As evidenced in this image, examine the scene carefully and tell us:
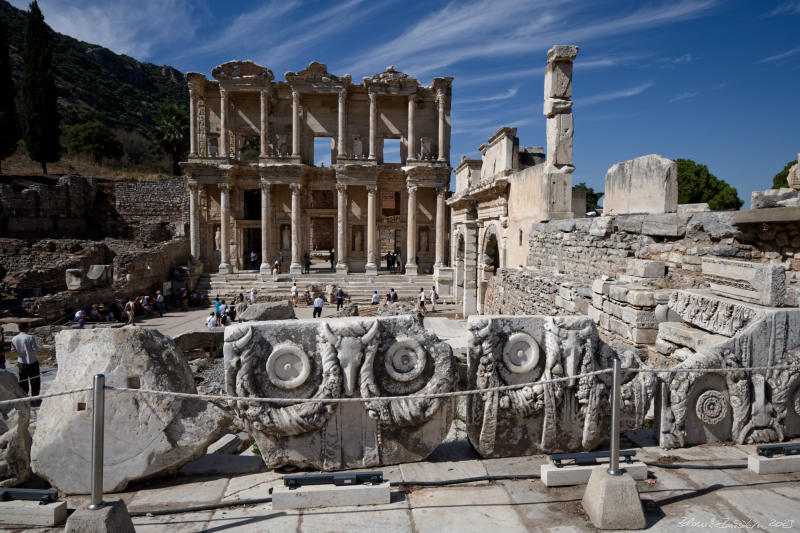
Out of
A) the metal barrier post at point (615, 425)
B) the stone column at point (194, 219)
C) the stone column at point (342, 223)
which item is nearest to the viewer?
the metal barrier post at point (615, 425)

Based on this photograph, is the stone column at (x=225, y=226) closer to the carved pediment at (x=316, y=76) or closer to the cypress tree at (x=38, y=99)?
the carved pediment at (x=316, y=76)

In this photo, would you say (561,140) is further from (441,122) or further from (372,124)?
(372,124)

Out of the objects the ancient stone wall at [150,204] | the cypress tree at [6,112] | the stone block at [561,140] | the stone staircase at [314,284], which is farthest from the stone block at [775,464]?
the cypress tree at [6,112]

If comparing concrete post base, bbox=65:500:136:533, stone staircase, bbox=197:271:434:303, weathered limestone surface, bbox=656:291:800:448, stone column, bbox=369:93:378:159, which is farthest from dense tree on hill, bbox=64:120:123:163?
weathered limestone surface, bbox=656:291:800:448

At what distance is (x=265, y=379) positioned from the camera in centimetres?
331

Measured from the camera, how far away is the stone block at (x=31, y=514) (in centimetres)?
273

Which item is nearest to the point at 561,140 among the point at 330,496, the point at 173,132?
the point at 330,496

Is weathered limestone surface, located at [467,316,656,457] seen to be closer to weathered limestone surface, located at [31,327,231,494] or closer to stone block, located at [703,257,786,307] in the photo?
stone block, located at [703,257,786,307]

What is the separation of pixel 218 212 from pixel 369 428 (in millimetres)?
28168

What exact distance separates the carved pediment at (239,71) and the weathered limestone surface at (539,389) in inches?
1102

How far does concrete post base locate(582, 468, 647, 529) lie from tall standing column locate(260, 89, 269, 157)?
89.6ft

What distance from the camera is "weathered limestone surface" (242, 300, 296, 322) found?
14.3 m

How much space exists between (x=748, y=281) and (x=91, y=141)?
50.0 m

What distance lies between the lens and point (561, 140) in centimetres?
1019
